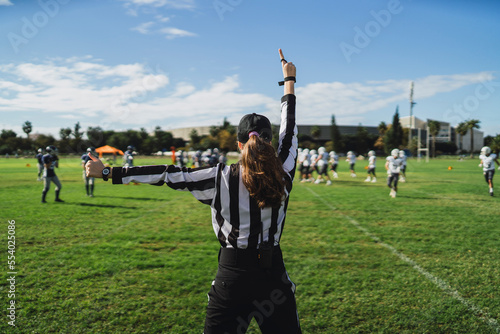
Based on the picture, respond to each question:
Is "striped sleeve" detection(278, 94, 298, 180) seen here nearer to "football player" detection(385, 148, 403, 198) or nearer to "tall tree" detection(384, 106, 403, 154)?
"football player" detection(385, 148, 403, 198)

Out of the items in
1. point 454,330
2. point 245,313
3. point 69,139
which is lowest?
point 454,330

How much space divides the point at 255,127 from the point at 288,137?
356mm

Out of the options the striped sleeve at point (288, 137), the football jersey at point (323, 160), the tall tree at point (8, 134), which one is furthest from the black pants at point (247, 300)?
the tall tree at point (8, 134)

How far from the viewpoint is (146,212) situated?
1105 cm

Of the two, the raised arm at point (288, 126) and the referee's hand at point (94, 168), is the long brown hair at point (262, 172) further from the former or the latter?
the referee's hand at point (94, 168)

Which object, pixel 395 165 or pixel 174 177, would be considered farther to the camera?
pixel 395 165

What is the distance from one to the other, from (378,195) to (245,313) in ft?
47.6

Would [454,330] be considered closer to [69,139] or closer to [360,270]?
[360,270]

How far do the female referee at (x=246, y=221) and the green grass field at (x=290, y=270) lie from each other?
2010 millimetres

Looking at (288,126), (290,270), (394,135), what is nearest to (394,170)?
(290,270)

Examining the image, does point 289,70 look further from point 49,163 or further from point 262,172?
point 49,163

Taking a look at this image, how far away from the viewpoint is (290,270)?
18.4ft

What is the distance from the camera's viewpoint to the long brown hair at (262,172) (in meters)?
2.02

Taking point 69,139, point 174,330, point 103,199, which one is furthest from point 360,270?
point 69,139
